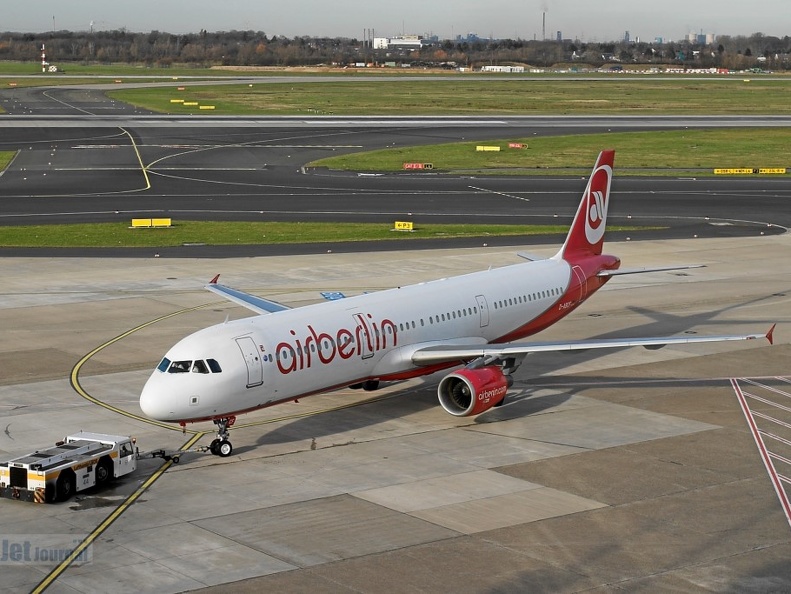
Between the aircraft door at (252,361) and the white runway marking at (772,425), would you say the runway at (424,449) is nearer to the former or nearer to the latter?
the white runway marking at (772,425)

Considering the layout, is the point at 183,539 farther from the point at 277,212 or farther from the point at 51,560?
the point at 277,212

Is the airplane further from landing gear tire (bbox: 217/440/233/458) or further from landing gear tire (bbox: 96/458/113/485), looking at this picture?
landing gear tire (bbox: 96/458/113/485)

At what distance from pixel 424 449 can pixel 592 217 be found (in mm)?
18416

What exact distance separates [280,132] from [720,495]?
415 ft

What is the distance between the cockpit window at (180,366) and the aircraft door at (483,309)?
14.2 m

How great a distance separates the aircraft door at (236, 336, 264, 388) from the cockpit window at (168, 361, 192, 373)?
1.77 metres

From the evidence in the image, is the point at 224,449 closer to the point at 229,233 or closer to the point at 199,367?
the point at 199,367

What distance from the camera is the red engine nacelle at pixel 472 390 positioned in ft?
135

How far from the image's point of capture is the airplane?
36.4 m

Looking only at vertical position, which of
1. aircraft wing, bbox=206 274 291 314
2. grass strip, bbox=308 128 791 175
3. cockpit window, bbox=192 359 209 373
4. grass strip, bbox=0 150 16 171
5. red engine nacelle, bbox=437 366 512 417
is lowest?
red engine nacelle, bbox=437 366 512 417

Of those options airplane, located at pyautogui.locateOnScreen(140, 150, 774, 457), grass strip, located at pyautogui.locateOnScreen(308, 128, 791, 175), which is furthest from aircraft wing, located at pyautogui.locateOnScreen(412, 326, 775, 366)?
grass strip, located at pyautogui.locateOnScreen(308, 128, 791, 175)

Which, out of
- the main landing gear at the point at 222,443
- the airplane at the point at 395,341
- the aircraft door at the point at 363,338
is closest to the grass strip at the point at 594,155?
the airplane at the point at 395,341

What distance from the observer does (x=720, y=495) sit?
34.6m

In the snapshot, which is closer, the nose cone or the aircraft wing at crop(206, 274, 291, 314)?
the nose cone
